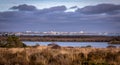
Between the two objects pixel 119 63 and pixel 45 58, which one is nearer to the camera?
pixel 119 63

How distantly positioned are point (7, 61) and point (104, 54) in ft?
25.4

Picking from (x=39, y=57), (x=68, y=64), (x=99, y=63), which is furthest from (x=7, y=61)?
(x=99, y=63)

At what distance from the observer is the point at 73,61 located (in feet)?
74.2

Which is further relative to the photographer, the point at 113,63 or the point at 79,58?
the point at 79,58

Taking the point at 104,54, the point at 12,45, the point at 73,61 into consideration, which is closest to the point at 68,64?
the point at 73,61

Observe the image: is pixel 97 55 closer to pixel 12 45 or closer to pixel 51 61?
pixel 51 61

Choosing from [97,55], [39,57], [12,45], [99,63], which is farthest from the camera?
[12,45]

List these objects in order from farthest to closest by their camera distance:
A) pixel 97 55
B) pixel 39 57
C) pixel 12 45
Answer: pixel 12 45 < pixel 97 55 < pixel 39 57

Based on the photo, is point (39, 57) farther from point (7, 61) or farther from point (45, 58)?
point (7, 61)

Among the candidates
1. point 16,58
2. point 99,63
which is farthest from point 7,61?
point 99,63

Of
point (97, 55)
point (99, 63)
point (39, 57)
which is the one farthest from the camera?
point (97, 55)

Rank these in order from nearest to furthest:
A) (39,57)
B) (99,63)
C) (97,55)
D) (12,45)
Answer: (99,63) → (39,57) → (97,55) → (12,45)

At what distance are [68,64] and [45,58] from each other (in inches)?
101

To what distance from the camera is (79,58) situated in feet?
80.4
